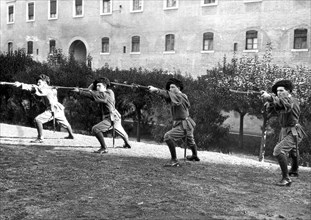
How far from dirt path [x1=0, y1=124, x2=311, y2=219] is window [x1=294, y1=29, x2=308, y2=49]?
19.3m

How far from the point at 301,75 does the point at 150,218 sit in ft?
44.0

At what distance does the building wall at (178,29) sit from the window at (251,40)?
0.99 ft

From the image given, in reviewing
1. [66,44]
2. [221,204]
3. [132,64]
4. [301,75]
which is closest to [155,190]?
[221,204]

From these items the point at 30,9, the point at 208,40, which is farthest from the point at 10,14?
the point at 208,40

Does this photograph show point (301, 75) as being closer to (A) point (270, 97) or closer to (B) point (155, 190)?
(A) point (270, 97)

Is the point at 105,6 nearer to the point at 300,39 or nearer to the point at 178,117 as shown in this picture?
the point at 300,39

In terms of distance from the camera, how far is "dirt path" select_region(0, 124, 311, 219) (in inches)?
210

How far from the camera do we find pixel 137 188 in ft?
21.4

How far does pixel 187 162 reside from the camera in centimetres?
912

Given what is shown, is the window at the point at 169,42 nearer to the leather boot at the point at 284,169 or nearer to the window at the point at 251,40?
the window at the point at 251,40

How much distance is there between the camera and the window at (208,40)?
99.8ft

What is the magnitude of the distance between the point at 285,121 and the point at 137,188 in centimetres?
294

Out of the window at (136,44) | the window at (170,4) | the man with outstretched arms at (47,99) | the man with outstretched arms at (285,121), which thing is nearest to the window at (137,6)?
the window at (136,44)

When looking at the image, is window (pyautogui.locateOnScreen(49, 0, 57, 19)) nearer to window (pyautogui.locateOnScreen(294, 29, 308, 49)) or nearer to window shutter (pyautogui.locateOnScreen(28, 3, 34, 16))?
window shutter (pyautogui.locateOnScreen(28, 3, 34, 16))
